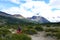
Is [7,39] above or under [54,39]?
above

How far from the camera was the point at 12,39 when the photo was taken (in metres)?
22.3

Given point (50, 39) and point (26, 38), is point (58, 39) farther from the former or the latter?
point (26, 38)

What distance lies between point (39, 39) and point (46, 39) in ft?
3.05

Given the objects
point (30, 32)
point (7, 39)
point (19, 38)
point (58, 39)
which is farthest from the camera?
point (30, 32)

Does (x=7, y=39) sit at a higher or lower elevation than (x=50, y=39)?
higher

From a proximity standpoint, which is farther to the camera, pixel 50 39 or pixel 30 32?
pixel 30 32

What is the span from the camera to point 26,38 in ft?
86.0

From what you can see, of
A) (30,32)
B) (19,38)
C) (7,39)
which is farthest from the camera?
(30,32)

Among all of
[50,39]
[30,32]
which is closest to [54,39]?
[50,39]

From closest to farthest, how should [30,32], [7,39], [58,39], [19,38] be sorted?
[7,39] < [19,38] < [58,39] < [30,32]

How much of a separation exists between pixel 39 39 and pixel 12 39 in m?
9.64

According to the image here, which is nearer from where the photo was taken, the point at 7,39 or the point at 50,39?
the point at 7,39

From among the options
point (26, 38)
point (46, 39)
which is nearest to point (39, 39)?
point (46, 39)

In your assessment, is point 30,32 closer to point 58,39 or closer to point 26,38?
point 58,39
